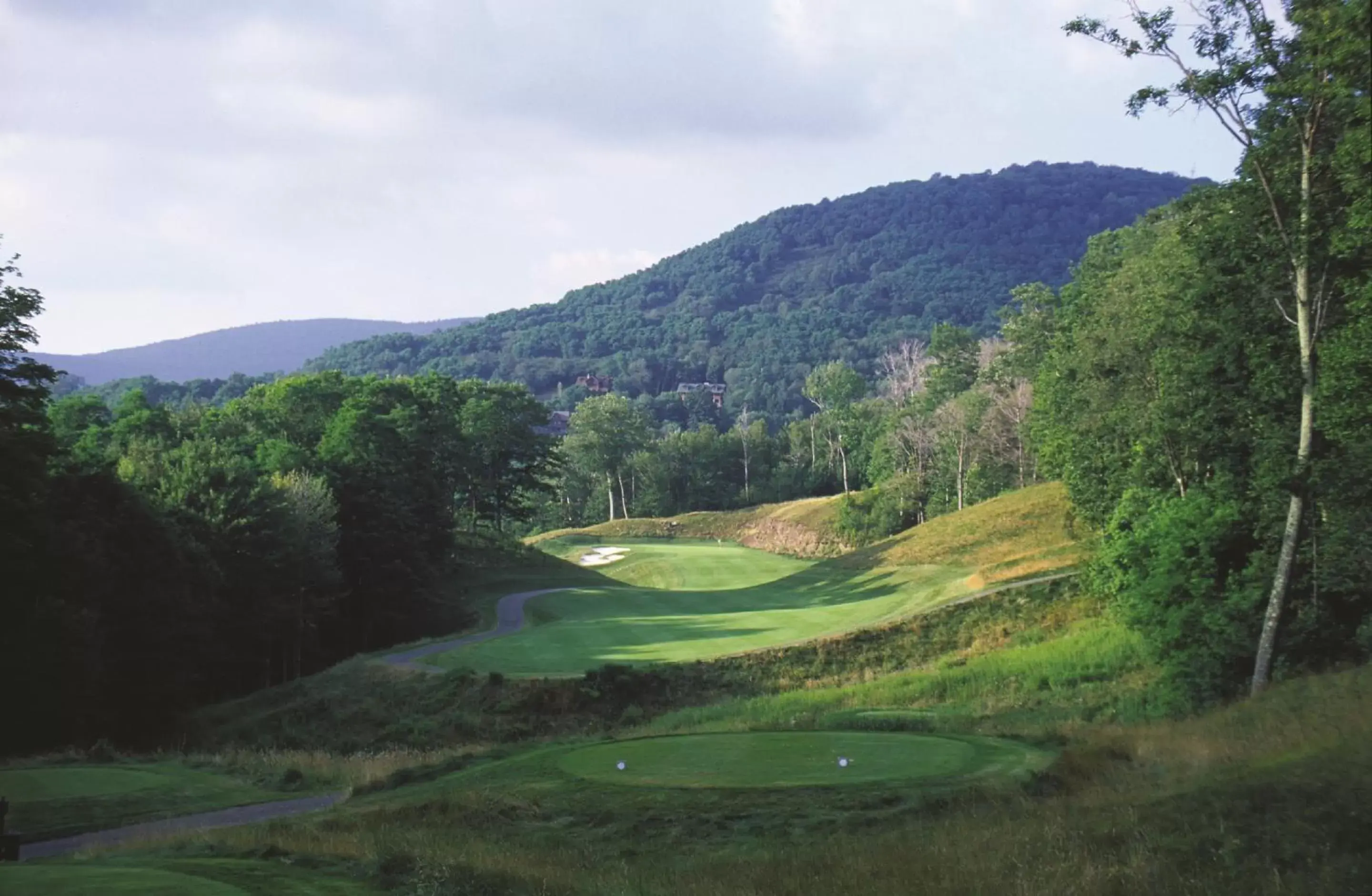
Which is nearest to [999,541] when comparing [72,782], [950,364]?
[72,782]

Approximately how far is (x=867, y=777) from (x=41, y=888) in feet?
33.2

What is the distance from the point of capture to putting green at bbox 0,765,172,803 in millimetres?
18234

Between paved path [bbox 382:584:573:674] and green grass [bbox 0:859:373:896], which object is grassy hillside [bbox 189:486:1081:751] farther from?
→ green grass [bbox 0:859:373:896]

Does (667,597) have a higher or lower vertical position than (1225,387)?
lower

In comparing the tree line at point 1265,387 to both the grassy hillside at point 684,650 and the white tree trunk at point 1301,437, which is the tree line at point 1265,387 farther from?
the grassy hillside at point 684,650

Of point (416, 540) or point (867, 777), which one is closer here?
point (867, 777)

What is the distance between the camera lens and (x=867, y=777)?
49.5ft

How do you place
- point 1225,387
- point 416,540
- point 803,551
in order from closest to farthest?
point 1225,387, point 416,540, point 803,551

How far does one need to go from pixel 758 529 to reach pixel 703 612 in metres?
40.5

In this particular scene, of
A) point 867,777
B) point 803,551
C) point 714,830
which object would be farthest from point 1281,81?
point 803,551

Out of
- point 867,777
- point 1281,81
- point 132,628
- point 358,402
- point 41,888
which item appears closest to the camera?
point 41,888

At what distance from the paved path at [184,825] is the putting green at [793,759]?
174 inches

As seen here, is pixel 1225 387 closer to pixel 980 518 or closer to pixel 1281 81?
pixel 1281 81

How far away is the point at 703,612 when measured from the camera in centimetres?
4938
